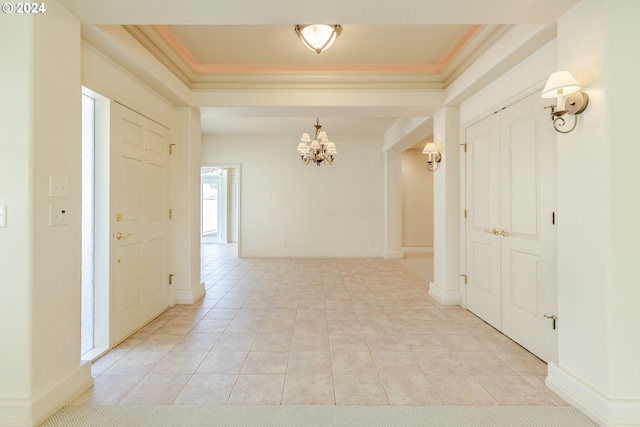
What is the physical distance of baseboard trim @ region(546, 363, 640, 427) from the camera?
5.53 ft

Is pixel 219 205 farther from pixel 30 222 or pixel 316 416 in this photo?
pixel 316 416

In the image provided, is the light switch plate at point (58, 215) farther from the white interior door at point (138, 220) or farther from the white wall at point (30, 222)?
the white interior door at point (138, 220)

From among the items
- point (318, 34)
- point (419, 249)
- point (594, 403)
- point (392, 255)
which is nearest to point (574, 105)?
point (594, 403)

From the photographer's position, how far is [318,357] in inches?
99.7

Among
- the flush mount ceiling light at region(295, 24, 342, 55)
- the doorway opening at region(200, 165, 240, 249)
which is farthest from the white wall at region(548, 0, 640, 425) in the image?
the doorway opening at region(200, 165, 240, 249)

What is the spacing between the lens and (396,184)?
7426mm

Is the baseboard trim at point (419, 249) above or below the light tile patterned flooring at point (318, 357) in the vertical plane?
above

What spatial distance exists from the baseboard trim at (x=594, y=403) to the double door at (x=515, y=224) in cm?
42

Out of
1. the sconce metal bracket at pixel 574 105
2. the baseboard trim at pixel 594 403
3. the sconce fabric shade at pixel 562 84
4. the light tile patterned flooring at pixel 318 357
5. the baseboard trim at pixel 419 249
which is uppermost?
the sconce fabric shade at pixel 562 84

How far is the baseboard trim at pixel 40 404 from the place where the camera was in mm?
1702

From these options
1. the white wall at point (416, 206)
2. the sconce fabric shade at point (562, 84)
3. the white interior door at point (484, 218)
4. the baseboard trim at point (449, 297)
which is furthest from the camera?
the white wall at point (416, 206)

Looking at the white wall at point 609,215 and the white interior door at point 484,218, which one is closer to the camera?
the white wall at point 609,215

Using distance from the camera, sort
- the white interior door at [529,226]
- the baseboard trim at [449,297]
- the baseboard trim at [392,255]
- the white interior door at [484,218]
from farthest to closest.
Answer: the baseboard trim at [392,255], the baseboard trim at [449,297], the white interior door at [484,218], the white interior door at [529,226]

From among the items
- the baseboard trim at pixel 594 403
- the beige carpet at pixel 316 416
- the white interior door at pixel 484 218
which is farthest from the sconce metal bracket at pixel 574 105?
the beige carpet at pixel 316 416
